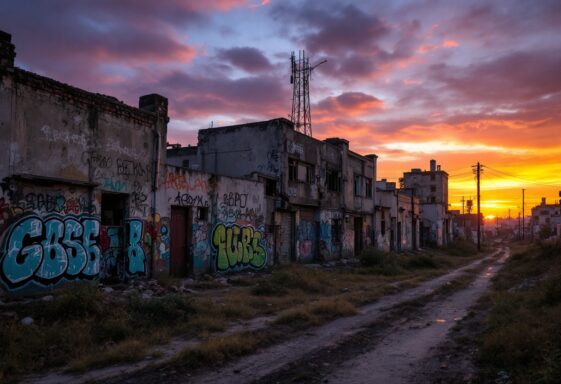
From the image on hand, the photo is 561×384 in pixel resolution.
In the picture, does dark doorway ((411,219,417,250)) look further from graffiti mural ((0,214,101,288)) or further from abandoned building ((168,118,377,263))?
graffiti mural ((0,214,101,288))

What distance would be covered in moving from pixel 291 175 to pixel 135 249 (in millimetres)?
10853

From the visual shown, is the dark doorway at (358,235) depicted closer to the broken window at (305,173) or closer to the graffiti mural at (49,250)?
the broken window at (305,173)

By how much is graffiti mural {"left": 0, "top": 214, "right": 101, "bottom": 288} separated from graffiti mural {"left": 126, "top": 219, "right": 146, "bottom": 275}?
121 cm

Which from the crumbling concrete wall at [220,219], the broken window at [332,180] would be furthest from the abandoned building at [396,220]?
the crumbling concrete wall at [220,219]

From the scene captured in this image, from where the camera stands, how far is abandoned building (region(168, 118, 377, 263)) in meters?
22.8

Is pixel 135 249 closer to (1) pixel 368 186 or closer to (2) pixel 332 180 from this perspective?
(2) pixel 332 180

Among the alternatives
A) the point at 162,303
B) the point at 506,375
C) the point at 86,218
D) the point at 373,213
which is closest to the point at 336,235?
the point at 373,213

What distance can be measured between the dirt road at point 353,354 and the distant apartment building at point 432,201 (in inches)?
1624

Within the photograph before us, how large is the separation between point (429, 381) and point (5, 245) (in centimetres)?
976

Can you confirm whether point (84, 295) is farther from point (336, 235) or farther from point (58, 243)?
point (336, 235)

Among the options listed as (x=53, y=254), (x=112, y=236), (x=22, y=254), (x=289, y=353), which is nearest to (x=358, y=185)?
(x=112, y=236)

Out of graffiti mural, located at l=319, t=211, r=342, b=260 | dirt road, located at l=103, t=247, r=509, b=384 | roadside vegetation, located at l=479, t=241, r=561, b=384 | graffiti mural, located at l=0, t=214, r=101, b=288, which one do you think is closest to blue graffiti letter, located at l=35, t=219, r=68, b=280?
graffiti mural, located at l=0, t=214, r=101, b=288

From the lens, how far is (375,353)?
754 centimetres

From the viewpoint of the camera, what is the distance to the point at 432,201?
69812mm
